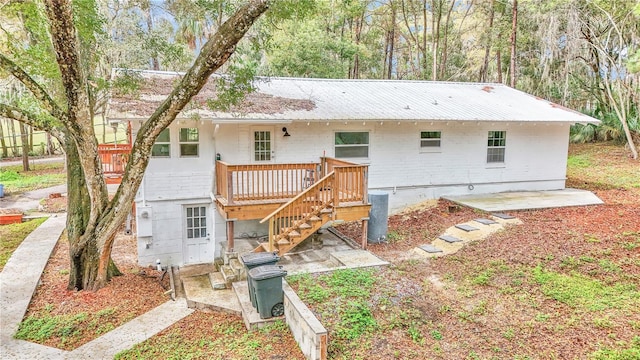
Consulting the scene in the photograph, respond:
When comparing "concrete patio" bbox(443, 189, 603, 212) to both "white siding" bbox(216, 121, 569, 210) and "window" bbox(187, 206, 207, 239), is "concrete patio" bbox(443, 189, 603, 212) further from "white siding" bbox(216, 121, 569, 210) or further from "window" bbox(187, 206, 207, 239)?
"window" bbox(187, 206, 207, 239)

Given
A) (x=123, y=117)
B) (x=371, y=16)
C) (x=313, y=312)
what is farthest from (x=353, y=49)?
(x=313, y=312)

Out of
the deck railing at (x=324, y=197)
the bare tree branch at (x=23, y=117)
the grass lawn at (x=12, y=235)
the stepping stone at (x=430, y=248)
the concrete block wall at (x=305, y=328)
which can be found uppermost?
the bare tree branch at (x=23, y=117)

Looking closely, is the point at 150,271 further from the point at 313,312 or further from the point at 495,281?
the point at 495,281

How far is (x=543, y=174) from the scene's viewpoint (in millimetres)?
14422

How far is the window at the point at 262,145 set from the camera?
36.2ft

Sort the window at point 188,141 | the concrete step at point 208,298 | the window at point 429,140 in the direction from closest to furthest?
the concrete step at point 208,298
the window at point 188,141
the window at point 429,140

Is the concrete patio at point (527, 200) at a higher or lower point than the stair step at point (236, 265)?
higher

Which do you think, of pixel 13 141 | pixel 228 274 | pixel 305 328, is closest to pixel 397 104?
pixel 228 274

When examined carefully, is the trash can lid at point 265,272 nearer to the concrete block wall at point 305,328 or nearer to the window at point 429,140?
the concrete block wall at point 305,328

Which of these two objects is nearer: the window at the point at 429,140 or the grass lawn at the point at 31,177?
the window at the point at 429,140

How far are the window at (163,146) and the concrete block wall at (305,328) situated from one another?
215 inches

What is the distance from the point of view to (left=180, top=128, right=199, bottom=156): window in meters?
10.4

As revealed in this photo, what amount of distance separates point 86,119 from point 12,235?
773cm

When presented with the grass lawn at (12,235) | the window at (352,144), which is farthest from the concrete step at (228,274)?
the grass lawn at (12,235)
